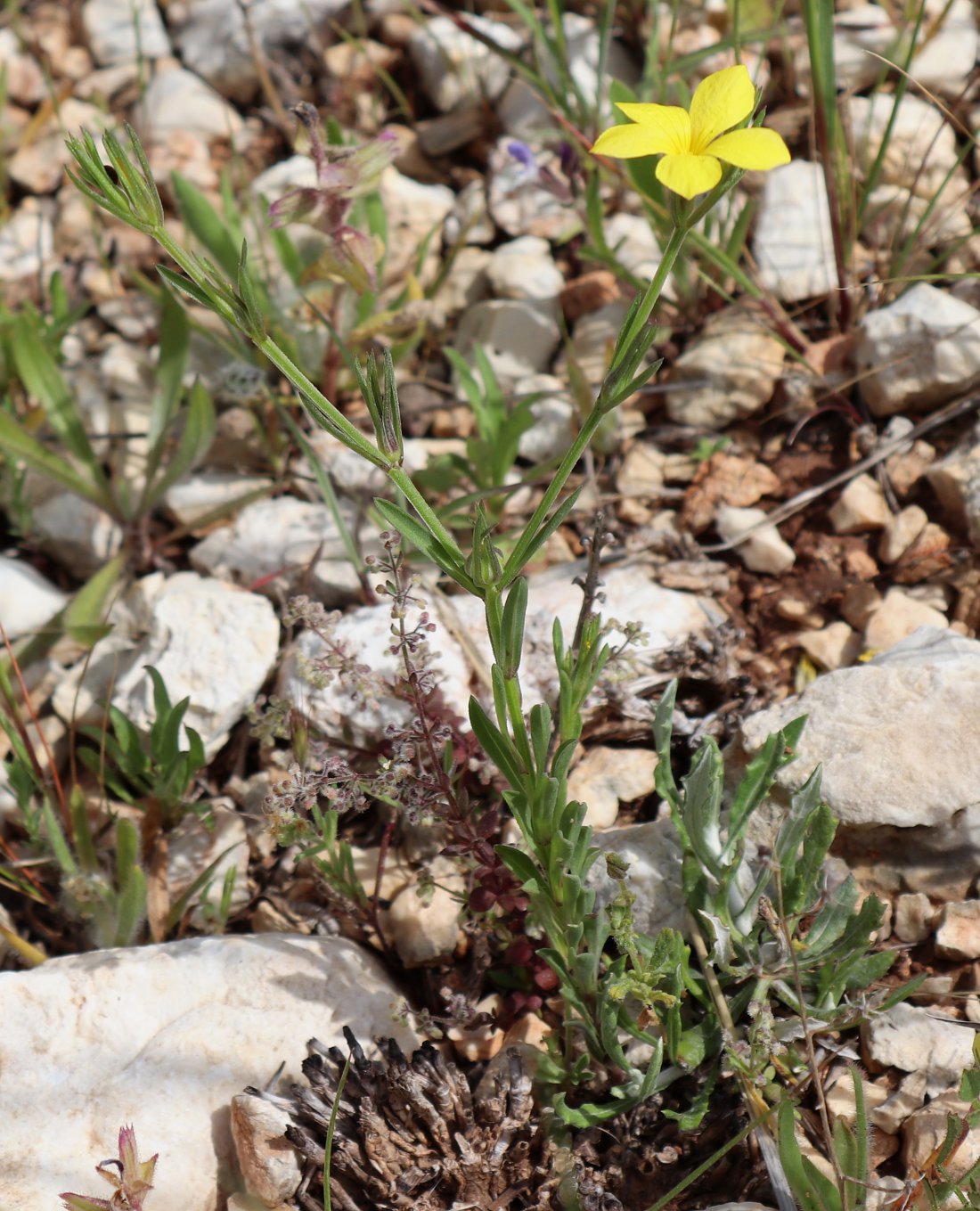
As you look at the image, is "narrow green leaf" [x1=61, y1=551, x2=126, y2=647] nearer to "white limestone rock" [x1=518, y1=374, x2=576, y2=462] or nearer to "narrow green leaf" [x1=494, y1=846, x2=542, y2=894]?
"white limestone rock" [x1=518, y1=374, x2=576, y2=462]

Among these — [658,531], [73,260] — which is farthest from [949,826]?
[73,260]

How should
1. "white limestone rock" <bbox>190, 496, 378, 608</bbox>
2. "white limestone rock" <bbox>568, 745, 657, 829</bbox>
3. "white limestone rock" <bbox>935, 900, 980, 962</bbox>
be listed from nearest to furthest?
"white limestone rock" <bbox>935, 900, 980, 962</bbox> → "white limestone rock" <bbox>568, 745, 657, 829</bbox> → "white limestone rock" <bbox>190, 496, 378, 608</bbox>

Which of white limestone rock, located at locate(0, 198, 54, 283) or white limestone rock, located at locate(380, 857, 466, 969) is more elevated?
white limestone rock, located at locate(0, 198, 54, 283)

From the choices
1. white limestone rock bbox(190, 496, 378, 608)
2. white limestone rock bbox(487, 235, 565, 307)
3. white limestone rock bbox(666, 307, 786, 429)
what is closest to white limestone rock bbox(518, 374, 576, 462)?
white limestone rock bbox(666, 307, 786, 429)

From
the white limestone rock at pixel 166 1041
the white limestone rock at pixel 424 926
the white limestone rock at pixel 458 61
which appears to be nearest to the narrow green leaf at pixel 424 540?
the white limestone rock at pixel 424 926

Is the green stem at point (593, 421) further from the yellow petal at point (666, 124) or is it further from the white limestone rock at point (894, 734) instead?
the white limestone rock at point (894, 734)

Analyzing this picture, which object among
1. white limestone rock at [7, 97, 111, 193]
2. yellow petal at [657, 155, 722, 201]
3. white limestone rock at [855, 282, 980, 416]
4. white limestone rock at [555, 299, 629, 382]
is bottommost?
yellow petal at [657, 155, 722, 201]

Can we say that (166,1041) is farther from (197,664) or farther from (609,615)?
(609,615)
